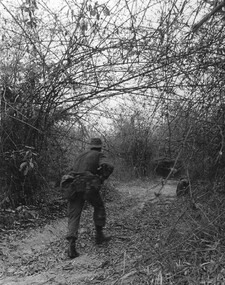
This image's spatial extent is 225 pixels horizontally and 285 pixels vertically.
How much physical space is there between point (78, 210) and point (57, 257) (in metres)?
0.80

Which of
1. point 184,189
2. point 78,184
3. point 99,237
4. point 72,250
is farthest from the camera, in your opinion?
point 99,237

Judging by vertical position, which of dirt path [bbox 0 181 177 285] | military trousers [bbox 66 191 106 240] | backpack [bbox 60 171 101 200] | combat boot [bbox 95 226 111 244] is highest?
backpack [bbox 60 171 101 200]

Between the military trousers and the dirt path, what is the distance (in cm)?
40

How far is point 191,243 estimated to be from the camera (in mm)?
3885

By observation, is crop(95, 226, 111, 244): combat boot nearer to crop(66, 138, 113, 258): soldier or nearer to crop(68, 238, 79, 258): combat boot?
crop(66, 138, 113, 258): soldier

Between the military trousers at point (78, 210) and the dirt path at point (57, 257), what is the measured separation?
40 cm

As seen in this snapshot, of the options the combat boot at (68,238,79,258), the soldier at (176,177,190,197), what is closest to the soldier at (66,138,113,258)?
the combat boot at (68,238,79,258)

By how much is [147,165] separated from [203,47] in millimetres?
11218

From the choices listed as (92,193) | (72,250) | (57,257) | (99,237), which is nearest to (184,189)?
(92,193)

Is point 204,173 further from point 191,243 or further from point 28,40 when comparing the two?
point 28,40

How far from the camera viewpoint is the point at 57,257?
17.5ft

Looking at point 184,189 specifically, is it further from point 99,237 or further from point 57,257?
point 57,257

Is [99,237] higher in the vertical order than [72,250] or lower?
higher

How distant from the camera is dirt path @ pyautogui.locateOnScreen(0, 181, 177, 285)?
4.39m
